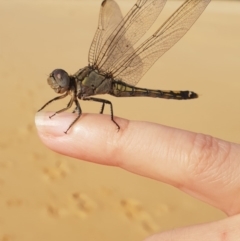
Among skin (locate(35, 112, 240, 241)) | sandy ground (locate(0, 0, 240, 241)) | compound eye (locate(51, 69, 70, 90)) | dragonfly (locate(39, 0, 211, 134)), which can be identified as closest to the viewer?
skin (locate(35, 112, 240, 241))

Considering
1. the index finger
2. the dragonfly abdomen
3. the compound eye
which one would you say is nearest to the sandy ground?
the dragonfly abdomen

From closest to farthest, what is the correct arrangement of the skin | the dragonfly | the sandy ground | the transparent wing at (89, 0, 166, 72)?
the skin < the dragonfly < the transparent wing at (89, 0, 166, 72) < the sandy ground

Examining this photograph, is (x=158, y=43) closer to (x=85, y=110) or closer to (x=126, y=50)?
(x=126, y=50)

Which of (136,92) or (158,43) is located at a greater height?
(158,43)

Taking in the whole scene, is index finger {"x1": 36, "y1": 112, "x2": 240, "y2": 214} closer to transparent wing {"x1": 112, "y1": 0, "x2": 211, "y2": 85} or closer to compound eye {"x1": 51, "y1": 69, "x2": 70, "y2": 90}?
compound eye {"x1": 51, "y1": 69, "x2": 70, "y2": 90}

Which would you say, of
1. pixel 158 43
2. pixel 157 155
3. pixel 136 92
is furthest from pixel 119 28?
pixel 157 155

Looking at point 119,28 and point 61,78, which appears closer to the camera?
point 61,78

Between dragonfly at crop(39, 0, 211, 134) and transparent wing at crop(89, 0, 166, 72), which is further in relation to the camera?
transparent wing at crop(89, 0, 166, 72)
